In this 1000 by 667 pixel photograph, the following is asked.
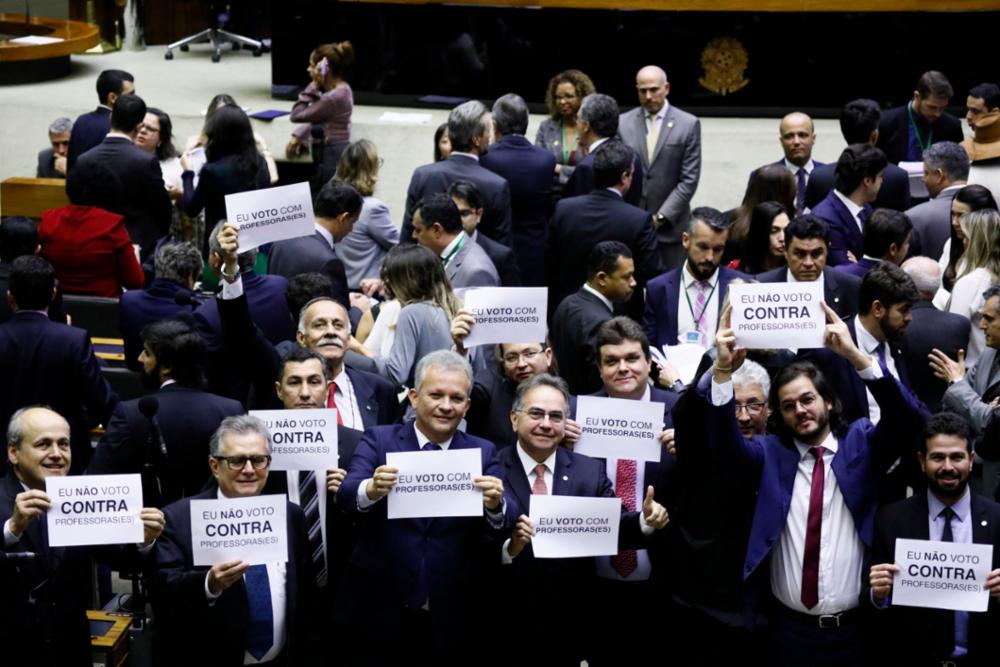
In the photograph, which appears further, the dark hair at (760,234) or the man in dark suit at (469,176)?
the man in dark suit at (469,176)

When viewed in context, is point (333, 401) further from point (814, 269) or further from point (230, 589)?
point (814, 269)

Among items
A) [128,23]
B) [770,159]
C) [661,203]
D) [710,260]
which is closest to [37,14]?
[128,23]

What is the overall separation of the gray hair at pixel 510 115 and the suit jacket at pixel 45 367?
3838 millimetres

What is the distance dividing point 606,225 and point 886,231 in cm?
169

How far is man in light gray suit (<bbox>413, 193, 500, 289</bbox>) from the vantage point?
876 cm

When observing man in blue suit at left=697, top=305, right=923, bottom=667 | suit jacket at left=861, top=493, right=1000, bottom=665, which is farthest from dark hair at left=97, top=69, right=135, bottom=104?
suit jacket at left=861, top=493, right=1000, bottom=665

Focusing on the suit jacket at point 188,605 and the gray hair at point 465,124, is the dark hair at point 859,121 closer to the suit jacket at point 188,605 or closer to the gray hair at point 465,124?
the gray hair at point 465,124

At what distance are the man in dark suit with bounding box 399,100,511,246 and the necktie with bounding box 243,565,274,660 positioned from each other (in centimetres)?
398

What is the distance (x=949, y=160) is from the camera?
10.2 meters

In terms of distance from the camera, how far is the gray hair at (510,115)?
Answer: 35.5 ft

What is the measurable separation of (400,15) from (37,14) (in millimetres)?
9426

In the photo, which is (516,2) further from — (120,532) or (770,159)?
(120,532)

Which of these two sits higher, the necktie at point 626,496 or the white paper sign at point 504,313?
the white paper sign at point 504,313

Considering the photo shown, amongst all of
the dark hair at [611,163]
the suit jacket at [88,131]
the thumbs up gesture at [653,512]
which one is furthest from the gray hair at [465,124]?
the thumbs up gesture at [653,512]
